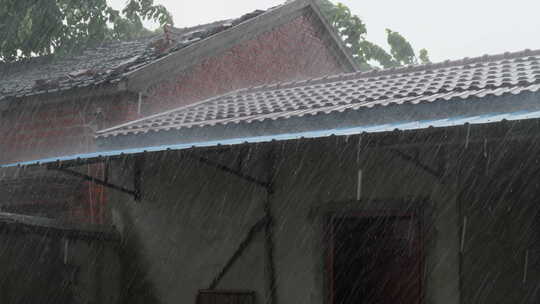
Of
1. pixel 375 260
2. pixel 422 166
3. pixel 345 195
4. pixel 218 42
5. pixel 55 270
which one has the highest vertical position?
pixel 218 42

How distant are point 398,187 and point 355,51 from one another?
14762 millimetres

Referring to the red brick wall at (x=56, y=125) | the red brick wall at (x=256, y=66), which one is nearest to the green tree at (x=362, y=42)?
the red brick wall at (x=256, y=66)

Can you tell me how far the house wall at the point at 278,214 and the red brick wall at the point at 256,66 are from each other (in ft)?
10.0

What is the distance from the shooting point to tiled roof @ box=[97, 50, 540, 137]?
8.85 meters

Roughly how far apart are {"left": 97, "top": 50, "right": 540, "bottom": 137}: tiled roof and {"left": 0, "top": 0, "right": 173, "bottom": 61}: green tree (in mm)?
6383

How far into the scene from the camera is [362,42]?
2245 cm

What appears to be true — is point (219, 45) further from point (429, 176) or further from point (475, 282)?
point (475, 282)

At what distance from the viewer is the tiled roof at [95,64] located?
1212 centimetres

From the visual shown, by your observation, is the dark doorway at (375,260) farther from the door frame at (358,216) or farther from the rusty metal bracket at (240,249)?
the rusty metal bracket at (240,249)

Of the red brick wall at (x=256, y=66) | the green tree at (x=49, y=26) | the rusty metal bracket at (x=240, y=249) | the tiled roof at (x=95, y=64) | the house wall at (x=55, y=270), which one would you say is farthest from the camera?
the green tree at (x=49, y=26)

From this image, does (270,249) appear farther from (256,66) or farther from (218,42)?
(256,66)

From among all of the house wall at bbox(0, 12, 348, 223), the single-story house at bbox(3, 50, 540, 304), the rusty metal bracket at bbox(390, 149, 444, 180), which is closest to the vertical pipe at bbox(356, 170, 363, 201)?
the single-story house at bbox(3, 50, 540, 304)

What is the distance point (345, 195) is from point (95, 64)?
764 centimetres

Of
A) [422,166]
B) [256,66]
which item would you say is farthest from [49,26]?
[422,166]
